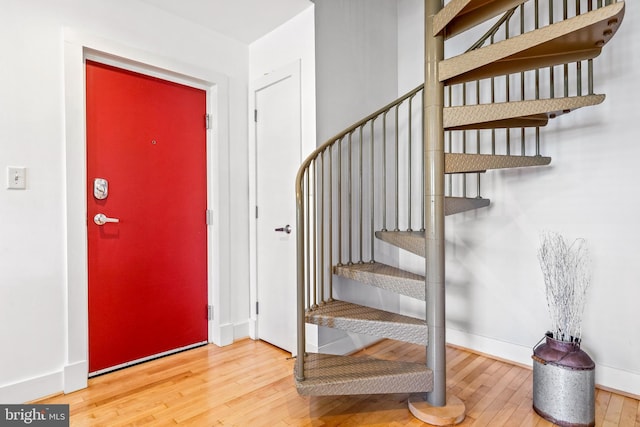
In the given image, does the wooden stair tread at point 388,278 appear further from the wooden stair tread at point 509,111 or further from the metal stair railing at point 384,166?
the wooden stair tread at point 509,111

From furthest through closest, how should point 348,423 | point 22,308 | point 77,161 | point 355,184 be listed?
point 355,184, point 77,161, point 22,308, point 348,423

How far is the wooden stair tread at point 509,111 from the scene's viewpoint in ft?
5.24

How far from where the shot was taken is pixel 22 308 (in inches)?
74.1

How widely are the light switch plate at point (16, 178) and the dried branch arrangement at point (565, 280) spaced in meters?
2.97

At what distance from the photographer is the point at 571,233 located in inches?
85.2

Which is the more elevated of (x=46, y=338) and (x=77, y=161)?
(x=77, y=161)

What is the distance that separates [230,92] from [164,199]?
1.02m

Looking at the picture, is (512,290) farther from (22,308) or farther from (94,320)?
(22,308)

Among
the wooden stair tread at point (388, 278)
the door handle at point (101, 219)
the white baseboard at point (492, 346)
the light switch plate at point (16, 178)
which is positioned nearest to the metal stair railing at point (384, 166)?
the wooden stair tread at point (388, 278)

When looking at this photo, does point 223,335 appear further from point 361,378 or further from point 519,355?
point 519,355

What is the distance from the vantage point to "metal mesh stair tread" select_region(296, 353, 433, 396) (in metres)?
1.65

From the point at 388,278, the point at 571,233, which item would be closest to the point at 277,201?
the point at 388,278

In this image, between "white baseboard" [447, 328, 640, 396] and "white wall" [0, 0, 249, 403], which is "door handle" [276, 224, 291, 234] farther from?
"white baseboard" [447, 328, 640, 396]

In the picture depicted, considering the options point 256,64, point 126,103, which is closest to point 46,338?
point 126,103
